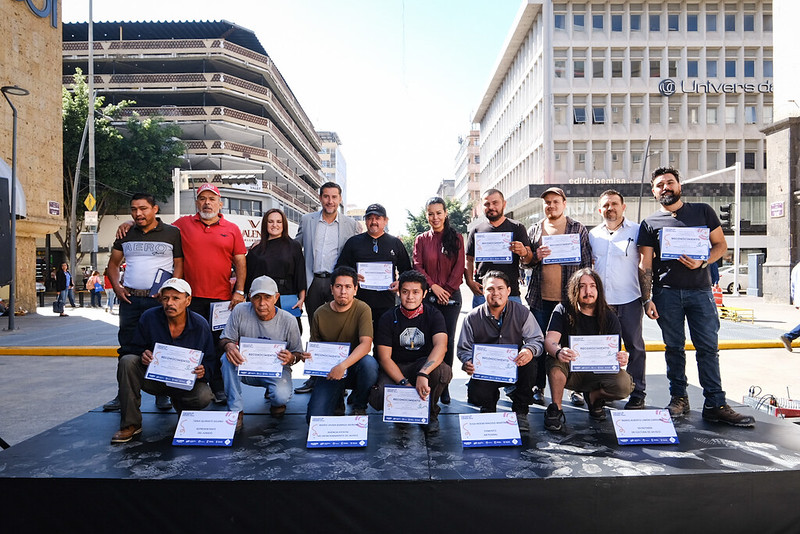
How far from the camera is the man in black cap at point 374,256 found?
17.3ft

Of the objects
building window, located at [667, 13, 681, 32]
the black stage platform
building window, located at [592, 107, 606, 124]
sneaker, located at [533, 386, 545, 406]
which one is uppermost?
building window, located at [667, 13, 681, 32]

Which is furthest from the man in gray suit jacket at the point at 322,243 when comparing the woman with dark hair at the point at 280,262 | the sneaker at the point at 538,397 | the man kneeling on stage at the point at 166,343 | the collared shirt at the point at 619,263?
the collared shirt at the point at 619,263

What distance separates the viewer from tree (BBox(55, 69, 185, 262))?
2891 cm

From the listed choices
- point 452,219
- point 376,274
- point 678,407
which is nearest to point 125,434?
point 376,274

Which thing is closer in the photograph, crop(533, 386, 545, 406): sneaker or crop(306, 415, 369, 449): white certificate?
crop(306, 415, 369, 449): white certificate

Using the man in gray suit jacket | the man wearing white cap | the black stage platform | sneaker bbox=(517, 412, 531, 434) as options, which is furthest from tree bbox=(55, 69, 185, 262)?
sneaker bbox=(517, 412, 531, 434)

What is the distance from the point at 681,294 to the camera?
182 inches

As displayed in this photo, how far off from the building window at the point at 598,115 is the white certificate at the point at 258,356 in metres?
37.9

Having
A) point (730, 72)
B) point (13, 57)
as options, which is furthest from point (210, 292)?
point (730, 72)

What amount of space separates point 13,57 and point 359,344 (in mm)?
17188

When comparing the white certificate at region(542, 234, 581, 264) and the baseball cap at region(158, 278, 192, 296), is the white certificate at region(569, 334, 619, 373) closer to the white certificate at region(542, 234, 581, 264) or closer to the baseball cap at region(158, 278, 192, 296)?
the white certificate at region(542, 234, 581, 264)

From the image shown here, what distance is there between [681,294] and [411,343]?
238 cm

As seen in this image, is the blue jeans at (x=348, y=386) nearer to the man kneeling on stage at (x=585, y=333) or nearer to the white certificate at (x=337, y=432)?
the white certificate at (x=337, y=432)

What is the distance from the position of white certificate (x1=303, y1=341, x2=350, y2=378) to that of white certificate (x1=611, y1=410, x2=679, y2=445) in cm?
215
